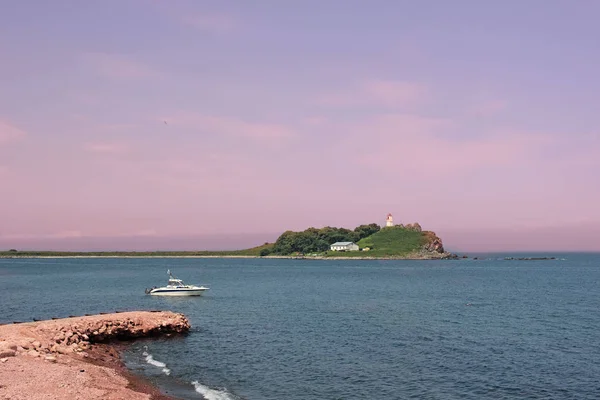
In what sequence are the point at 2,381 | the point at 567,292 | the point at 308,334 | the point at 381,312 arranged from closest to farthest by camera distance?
the point at 2,381 → the point at 308,334 → the point at 381,312 → the point at 567,292

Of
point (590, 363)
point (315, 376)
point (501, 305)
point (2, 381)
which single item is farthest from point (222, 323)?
point (501, 305)

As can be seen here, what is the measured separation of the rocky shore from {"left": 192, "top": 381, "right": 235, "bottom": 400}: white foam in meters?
3.11

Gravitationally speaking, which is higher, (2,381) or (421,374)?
(2,381)

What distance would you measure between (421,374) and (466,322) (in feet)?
94.8

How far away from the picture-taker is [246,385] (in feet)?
122

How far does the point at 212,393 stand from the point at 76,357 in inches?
493

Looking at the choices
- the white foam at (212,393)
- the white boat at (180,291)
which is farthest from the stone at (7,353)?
the white boat at (180,291)

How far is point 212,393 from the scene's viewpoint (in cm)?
3472

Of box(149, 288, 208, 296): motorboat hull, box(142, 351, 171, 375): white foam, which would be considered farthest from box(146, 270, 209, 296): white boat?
box(142, 351, 171, 375): white foam

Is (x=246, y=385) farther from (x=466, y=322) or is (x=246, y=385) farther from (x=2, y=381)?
(x=466, y=322)

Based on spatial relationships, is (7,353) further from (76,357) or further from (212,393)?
(212,393)

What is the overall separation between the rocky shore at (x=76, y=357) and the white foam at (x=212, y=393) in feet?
10.2

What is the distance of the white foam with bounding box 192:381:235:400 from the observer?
33.7 meters

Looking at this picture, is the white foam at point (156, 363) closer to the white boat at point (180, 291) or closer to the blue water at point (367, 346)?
the blue water at point (367, 346)
